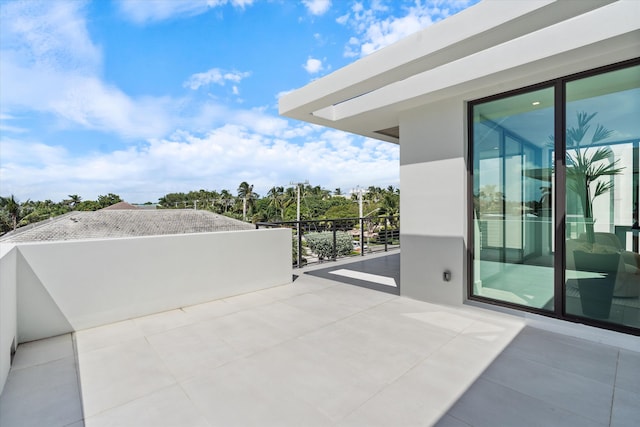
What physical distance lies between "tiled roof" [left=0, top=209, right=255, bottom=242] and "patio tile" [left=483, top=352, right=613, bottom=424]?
12.9 metres

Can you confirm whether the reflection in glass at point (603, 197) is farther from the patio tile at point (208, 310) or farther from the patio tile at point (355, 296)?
the patio tile at point (208, 310)

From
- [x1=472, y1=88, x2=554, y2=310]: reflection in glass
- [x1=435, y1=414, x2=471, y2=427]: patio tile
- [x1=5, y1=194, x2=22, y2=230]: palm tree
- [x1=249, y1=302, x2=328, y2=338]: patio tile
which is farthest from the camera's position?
[x1=5, y1=194, x2=22, y2=230]: palm tree

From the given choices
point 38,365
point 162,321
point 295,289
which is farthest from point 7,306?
point 295,289

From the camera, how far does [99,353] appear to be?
2582 mm

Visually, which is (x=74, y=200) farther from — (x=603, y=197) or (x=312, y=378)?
(x=603, y=197)

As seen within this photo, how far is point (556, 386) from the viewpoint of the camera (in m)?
2.04

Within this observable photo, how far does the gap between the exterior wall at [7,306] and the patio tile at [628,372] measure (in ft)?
13.9

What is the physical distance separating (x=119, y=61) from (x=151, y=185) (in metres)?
39.9

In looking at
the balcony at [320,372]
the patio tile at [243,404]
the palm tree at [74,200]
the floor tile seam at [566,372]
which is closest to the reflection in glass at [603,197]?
the balcony at [320,372]

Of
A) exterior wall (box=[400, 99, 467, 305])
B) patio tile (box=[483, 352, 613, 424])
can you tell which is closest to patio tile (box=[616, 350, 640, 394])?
patio tile (box=[483, 352, 613, 424])

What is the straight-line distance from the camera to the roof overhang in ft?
7.25

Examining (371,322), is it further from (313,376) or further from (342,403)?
(342,403)

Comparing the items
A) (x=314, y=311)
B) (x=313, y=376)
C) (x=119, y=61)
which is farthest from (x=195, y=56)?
(x=313, y=376)

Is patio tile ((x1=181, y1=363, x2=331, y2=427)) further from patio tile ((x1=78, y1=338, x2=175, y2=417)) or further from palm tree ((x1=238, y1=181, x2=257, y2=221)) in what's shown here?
palm tree ((x1=238, y1=181, x2=257, y2=221))
